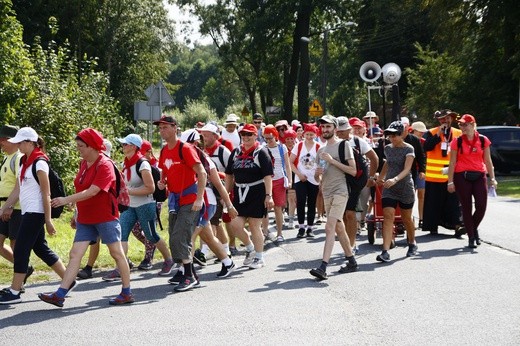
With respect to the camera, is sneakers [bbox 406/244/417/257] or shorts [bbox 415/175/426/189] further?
shorts [bbox 415/175/426/189]

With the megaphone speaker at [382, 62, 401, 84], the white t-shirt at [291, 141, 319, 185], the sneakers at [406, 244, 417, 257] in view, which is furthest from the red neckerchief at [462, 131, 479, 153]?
the megaphone speaker at [382, 62, 401, 84]

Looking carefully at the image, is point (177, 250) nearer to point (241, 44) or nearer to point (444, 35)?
point (444, 35)

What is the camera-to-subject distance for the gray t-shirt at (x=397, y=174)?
38.5 ft

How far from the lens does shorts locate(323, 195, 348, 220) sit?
34.3 ft

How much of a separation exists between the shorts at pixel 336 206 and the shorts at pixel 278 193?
362 centimetres

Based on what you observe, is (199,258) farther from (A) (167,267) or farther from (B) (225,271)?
(B) (225,271)

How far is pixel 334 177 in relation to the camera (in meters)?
10.6

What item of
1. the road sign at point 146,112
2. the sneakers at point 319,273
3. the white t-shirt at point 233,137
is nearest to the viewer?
the sneakers at point 319,273

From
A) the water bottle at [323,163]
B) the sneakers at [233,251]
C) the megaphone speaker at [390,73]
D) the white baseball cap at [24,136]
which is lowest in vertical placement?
the sneakers at [233,251]

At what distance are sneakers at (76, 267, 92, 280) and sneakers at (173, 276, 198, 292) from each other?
68.9 inches

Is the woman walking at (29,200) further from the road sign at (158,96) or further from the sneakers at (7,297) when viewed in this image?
the road sign at (158,96)

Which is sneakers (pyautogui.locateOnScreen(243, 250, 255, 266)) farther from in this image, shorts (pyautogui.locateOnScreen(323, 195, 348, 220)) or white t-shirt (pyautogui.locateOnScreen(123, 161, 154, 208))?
shorts (pyautogui.locateOnScreen(323, 195, 348, 220))

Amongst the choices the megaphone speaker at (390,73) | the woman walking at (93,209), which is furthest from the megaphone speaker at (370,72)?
the woman walking at (93,209)

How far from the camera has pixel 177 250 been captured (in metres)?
9.85
